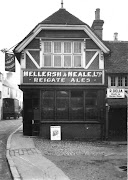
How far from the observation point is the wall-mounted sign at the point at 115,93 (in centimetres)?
1627

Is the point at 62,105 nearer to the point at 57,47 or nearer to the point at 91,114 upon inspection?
the point at 91,114

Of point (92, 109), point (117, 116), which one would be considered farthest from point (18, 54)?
point (117, 116)

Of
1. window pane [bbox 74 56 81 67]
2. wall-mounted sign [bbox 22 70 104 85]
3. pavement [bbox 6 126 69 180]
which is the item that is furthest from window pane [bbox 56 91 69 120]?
pavement [bbox 6 126 69 180]

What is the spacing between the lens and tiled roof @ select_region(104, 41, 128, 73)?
17.4m

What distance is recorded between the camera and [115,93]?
16.5 metres

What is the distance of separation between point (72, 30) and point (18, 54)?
3.83 m

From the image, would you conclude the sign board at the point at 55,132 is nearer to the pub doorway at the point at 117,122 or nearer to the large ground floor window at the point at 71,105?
the large ground floor window at the point at 71,105

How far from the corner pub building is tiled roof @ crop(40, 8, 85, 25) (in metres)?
0.07

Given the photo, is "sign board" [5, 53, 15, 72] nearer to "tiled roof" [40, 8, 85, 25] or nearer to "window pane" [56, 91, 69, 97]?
"tiled roof" [40, 8, 85, 25]

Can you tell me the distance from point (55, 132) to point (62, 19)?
292 inches

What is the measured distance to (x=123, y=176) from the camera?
798cm

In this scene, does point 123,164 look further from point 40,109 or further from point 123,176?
point 40,109

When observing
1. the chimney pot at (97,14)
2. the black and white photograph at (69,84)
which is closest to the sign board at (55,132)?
the black and white photograph at (69,84)

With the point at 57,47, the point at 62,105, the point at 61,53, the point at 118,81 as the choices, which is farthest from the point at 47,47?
the point at 118,81
